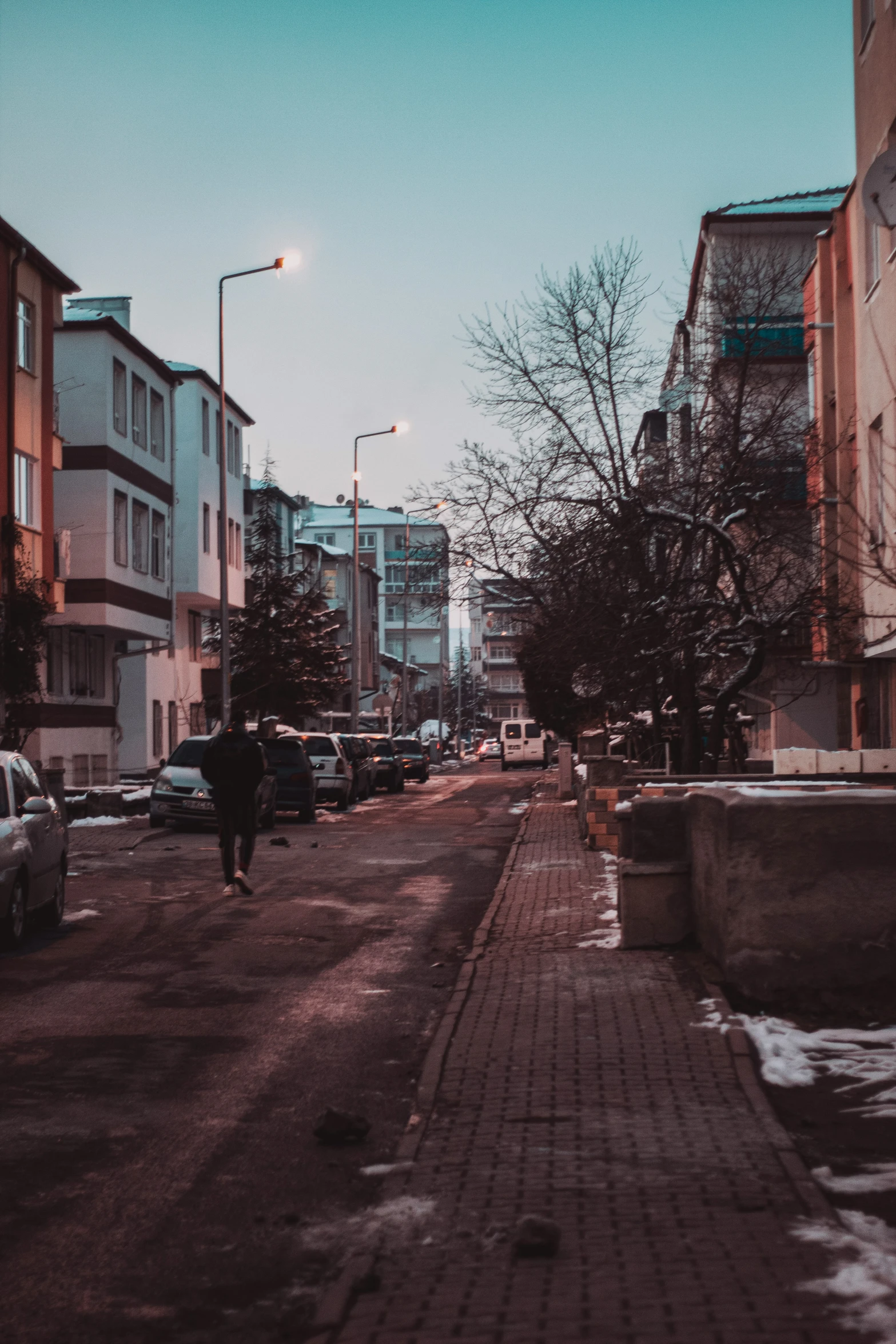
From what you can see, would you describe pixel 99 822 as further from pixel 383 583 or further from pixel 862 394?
pixel 383 583

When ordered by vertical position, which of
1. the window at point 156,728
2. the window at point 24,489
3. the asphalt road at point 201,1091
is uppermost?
the window at point 24,489

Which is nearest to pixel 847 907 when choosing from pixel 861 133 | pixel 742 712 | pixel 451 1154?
pixel 451 1154

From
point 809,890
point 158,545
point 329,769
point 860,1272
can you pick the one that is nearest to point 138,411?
point 158,545

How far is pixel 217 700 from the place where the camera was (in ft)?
174

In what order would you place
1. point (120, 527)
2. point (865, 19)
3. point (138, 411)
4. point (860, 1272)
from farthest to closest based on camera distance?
point (138, 411), point (120, 527), point (865, 19), point (860, 1272)

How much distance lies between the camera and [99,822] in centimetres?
2784

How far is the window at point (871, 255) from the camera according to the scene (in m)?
21.0

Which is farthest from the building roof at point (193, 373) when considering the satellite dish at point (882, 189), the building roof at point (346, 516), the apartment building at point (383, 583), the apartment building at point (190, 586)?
the building roof at point (346, 516)

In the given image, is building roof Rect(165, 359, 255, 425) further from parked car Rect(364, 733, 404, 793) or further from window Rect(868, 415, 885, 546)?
window Rect(868, 415, 885, 546)

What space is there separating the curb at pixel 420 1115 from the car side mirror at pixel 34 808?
3.59 m

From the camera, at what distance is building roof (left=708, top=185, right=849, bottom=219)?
122ft

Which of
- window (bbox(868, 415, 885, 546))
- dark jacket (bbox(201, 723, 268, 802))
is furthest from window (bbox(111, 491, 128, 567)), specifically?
dark jacket (bbox(201, 723, 268, 802))

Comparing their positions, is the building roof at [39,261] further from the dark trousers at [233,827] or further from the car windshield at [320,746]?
the dark trousers at [233,827]

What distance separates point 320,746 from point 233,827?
63.6 ft
